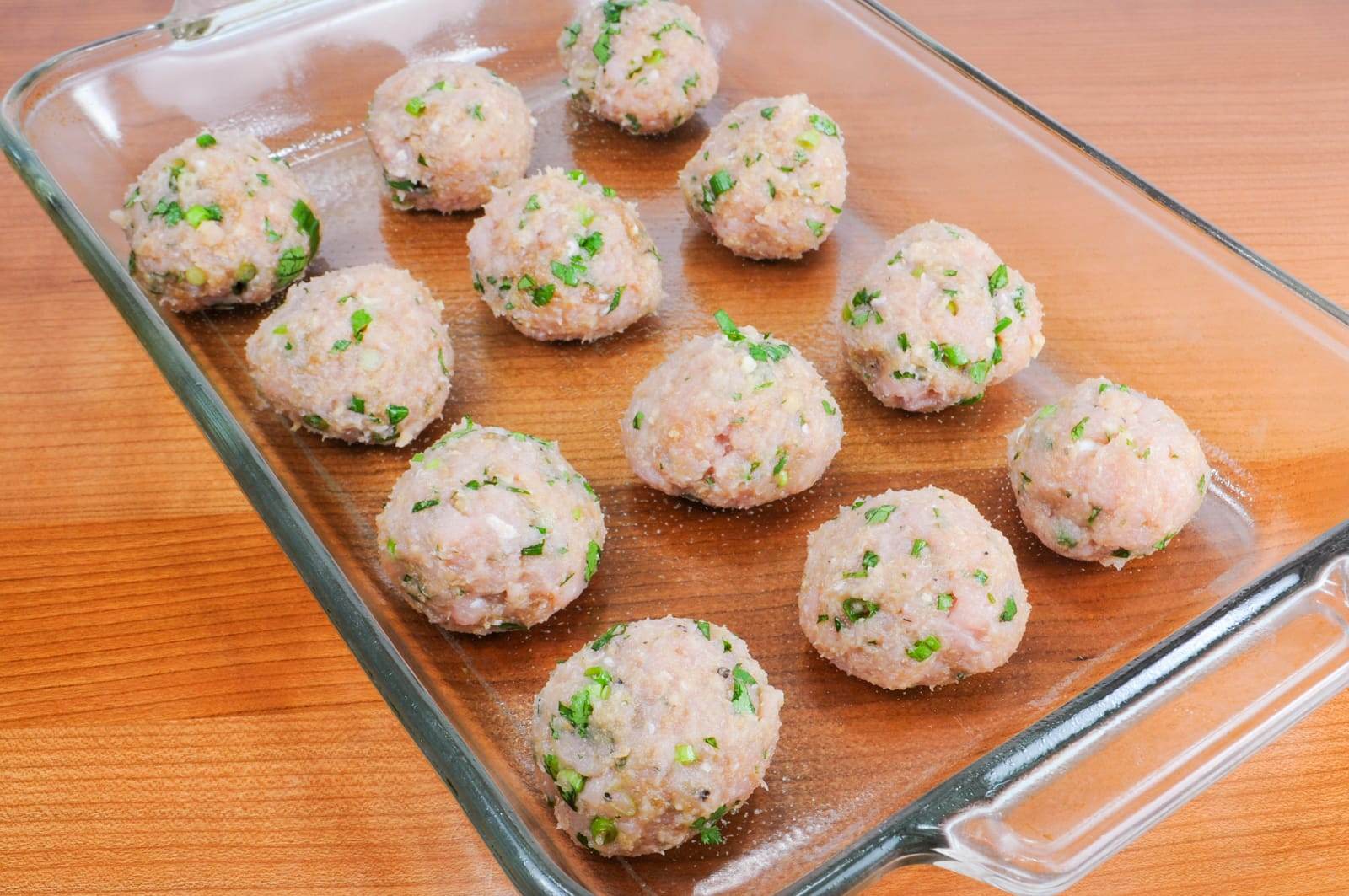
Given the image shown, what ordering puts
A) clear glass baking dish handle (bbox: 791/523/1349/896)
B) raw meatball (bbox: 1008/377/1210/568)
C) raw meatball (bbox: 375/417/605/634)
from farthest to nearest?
raw meatball (bbox: 1008/377/1210/568), raw meatball (bbox: 375/417/605/634), clear glass baking dish handle (bbox: 791/523/1349/896)

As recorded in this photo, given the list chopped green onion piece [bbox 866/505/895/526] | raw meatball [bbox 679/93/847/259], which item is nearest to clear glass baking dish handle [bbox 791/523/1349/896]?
chopped green onion piece [bbox 866/505/895/526]

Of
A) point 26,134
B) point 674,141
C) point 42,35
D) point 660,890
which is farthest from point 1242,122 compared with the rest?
point 42,35

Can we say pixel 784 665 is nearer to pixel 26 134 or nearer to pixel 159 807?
pixel 159 807

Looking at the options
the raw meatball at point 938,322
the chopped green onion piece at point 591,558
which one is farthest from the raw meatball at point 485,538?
the raw meatball at point 938,322

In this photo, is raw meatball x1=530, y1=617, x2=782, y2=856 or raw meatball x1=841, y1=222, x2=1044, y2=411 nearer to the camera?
raw meatball x1=530, y1=617, x2=782, y2=856

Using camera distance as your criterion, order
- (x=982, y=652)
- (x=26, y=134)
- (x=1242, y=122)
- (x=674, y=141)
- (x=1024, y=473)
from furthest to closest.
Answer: (x=1242, y=122), (x=674, y=141), (x=26, y=134), (x=1024, y=473), (x=982, y=652)

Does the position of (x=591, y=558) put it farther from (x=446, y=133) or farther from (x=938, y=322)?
(x=446, y=133)

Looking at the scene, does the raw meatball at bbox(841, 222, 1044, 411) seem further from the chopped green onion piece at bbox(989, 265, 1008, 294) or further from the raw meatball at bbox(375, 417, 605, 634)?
the raw meatball at bbox(375, 417, 605, 634)
